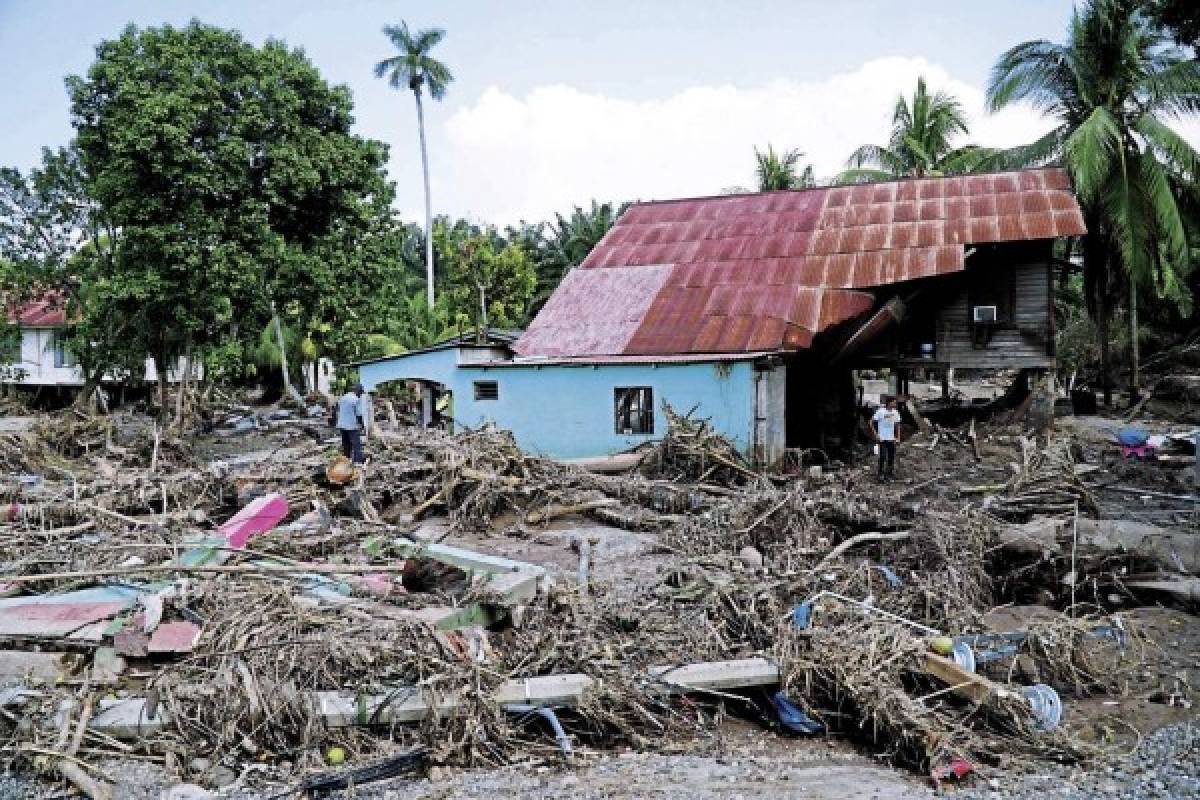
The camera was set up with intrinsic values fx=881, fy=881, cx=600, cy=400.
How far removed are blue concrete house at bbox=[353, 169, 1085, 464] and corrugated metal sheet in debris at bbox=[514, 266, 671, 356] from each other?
0.05 metres

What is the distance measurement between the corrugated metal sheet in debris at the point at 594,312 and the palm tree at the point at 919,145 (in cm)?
1253

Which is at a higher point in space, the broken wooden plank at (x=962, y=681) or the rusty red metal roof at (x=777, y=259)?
the rusty red metal roof at (x=777, y=259)

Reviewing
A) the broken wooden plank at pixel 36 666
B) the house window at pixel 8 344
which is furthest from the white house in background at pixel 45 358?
the broken wooden plank at pixel 36 666

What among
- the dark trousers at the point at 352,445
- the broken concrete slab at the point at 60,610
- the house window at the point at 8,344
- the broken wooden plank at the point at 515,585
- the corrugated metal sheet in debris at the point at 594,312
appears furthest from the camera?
the house window at the point at 8,344

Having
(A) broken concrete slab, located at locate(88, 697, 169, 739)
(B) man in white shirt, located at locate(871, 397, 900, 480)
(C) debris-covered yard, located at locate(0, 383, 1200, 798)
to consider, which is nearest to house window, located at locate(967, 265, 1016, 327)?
(B) man in white shirt, located at locate(871, 397, 900, 480)

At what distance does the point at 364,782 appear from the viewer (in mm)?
5430

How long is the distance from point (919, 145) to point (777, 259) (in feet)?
43.2

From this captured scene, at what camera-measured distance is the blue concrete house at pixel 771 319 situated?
16.2 meters

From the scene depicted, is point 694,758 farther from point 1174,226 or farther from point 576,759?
point 1174,226

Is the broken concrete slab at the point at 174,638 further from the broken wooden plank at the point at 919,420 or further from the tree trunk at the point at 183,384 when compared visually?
the tree trunk at the point at 183,384

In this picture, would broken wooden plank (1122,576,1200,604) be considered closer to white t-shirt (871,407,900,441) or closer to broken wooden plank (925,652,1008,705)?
broken wooden plank (925,652,1008,705)

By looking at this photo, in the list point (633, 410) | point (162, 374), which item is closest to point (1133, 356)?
point (633, 410)

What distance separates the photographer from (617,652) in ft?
22.1

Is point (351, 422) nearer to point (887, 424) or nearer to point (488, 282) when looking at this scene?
point (887, 424)
